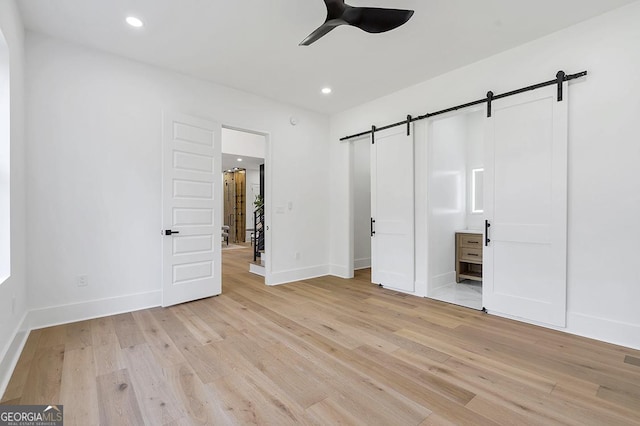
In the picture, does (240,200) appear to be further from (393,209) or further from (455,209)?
(455,209)

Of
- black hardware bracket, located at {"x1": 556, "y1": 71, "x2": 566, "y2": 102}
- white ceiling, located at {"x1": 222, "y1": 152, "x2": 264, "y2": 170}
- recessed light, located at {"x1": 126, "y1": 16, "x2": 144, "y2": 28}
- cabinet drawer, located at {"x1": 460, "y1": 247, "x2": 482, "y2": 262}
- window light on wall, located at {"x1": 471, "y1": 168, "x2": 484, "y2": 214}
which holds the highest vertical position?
recessed light, located at {"x1": 126, "y1": 16, "x2": 144, "y2": 28}

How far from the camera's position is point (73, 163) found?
3.10 m

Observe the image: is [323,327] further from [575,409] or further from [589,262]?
[589,262]

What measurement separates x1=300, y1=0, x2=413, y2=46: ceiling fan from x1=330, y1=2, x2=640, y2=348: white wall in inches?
71.6

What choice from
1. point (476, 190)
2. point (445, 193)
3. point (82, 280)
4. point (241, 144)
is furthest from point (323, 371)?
point (241, 144)

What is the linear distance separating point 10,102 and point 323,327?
3.23 meters

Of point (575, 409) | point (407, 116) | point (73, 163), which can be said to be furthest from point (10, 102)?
point (575, 409)

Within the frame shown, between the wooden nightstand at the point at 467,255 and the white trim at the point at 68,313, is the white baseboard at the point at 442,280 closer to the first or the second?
the wooden nightstand at the point at 467,255

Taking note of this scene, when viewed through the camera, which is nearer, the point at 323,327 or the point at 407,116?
the point at 323,327

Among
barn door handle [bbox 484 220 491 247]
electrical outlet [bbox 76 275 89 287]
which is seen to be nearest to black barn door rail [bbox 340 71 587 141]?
barn door handle [bbox 484 220 491 247]

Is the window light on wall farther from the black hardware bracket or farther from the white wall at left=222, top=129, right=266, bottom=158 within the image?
the white wall at left=222, top=129, right=266, bottom=158

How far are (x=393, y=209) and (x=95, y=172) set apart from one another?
3.76 metres

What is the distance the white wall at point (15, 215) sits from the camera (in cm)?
206

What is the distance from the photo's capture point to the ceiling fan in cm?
215
